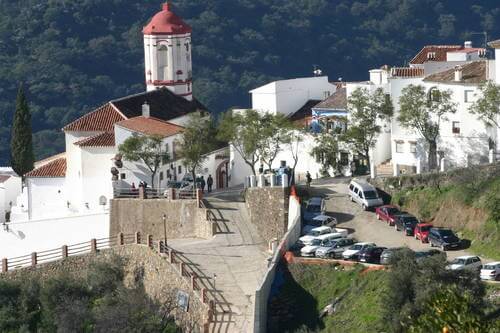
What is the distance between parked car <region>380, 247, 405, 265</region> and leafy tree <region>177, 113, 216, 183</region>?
1715cm

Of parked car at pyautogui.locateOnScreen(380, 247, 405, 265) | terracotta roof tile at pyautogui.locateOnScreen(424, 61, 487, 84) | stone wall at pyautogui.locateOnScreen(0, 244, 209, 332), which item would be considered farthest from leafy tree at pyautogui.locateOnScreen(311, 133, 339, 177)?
parked car at pyautogui.locateOnScreen(380, 247, 405, 265)

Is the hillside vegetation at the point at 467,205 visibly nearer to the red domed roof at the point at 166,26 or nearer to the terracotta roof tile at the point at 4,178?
the terracotta roof tile at the point at 4,178

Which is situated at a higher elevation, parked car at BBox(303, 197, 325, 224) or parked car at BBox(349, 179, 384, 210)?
parked car at BBox(349, 179, 384, 210)

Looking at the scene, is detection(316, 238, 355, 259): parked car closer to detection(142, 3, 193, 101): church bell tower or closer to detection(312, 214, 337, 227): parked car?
detection(312, 214, 337, 227): parked car

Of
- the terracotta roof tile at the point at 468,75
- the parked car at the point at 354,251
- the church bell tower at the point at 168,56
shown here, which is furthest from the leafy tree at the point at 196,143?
the parked car at the point at 354,251

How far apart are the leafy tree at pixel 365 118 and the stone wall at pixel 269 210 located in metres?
5.77

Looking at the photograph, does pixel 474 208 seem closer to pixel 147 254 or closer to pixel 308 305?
pixel 308 305

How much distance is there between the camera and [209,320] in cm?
6875

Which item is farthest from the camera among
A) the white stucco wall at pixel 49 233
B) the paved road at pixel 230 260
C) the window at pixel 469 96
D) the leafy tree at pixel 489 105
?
the white stucco wall at pixel 49 233

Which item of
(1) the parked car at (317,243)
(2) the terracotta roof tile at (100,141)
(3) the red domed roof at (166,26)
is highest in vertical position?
(3) the red domed roof at (166,26)

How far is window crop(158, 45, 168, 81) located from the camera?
99.1 meters

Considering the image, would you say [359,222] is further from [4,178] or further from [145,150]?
[4,178]

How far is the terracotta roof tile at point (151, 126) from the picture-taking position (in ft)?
279

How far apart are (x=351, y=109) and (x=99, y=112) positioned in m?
12.5
